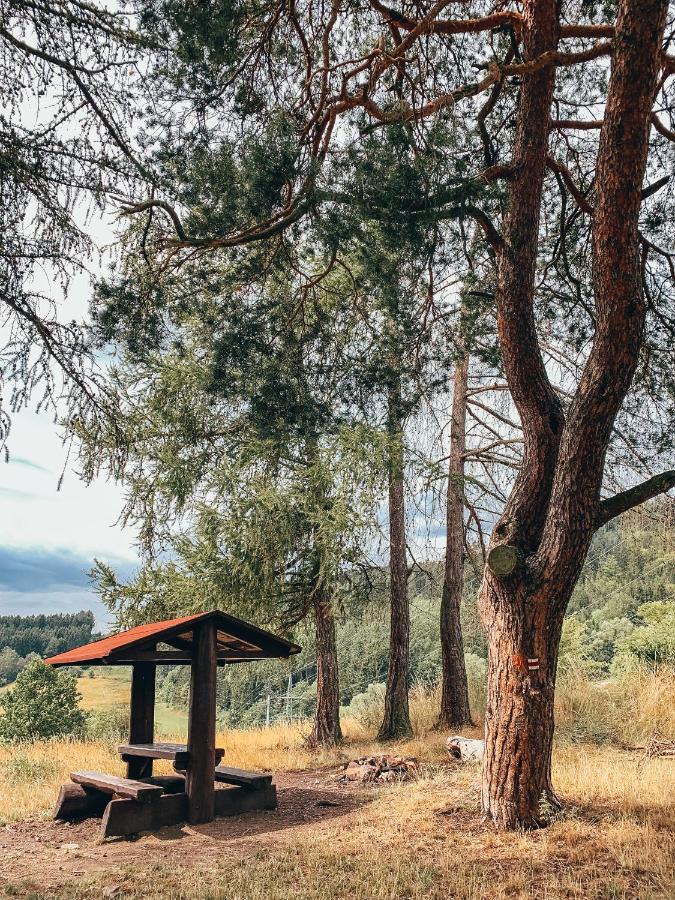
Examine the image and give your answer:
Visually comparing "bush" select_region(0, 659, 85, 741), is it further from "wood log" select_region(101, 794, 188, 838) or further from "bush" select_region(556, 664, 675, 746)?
"wood log" select_region(101, 794, 188, 838)

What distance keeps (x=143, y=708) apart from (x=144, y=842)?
2.29 meters

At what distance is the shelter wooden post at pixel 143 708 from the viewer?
874 cm

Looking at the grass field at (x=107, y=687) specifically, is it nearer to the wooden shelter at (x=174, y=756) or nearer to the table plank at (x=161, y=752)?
the table plank at (x=161, y=752)

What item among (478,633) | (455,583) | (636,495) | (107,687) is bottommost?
(107,687)

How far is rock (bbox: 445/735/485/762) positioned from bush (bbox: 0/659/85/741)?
19.9 meters

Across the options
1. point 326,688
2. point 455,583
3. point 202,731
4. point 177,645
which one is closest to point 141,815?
point 202,731

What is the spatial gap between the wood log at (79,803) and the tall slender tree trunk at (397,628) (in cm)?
680

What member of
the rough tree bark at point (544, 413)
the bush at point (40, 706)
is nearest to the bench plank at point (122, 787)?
the rough tree bark at point (544, 413)

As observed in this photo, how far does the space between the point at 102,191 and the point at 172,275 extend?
8.87ft

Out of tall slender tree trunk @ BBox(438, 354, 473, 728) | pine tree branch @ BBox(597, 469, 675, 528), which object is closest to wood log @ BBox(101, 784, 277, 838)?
pine tree branch @ BBox(597, 469, 675, 528)

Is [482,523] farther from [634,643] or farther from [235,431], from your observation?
[634,643]

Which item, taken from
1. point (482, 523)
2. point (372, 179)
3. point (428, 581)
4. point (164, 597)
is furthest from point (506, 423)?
point (372, 179)

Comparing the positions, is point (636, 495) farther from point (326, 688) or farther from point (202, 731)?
point (326, 688)

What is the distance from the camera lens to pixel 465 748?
10.5 m
